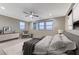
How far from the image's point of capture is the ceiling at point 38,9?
1316 mm

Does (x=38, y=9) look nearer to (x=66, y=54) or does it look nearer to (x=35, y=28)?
(x=35, y=28)

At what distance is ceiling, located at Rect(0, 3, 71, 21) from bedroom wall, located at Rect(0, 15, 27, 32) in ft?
0.19

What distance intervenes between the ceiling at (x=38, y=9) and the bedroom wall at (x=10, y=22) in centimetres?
6

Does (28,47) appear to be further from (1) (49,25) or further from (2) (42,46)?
(1) (49,25)

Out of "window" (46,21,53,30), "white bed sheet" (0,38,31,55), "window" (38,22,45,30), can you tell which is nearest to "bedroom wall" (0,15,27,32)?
"white bed sheet" (0,38,31,55)

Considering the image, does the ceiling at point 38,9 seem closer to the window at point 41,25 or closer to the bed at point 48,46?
the window at point 41,25

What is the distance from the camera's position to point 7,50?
4.24 ft

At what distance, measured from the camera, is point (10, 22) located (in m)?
1.41

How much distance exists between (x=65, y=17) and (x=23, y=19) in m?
0.69

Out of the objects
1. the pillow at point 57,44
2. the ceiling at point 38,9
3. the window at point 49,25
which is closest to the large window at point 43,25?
the window at point 49,25

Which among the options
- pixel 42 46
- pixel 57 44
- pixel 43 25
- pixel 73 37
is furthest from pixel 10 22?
pixel 73 37

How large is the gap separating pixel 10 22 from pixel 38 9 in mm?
504

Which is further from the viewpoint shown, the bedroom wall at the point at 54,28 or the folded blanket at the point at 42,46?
the bedroom wall at the point at 54,28
